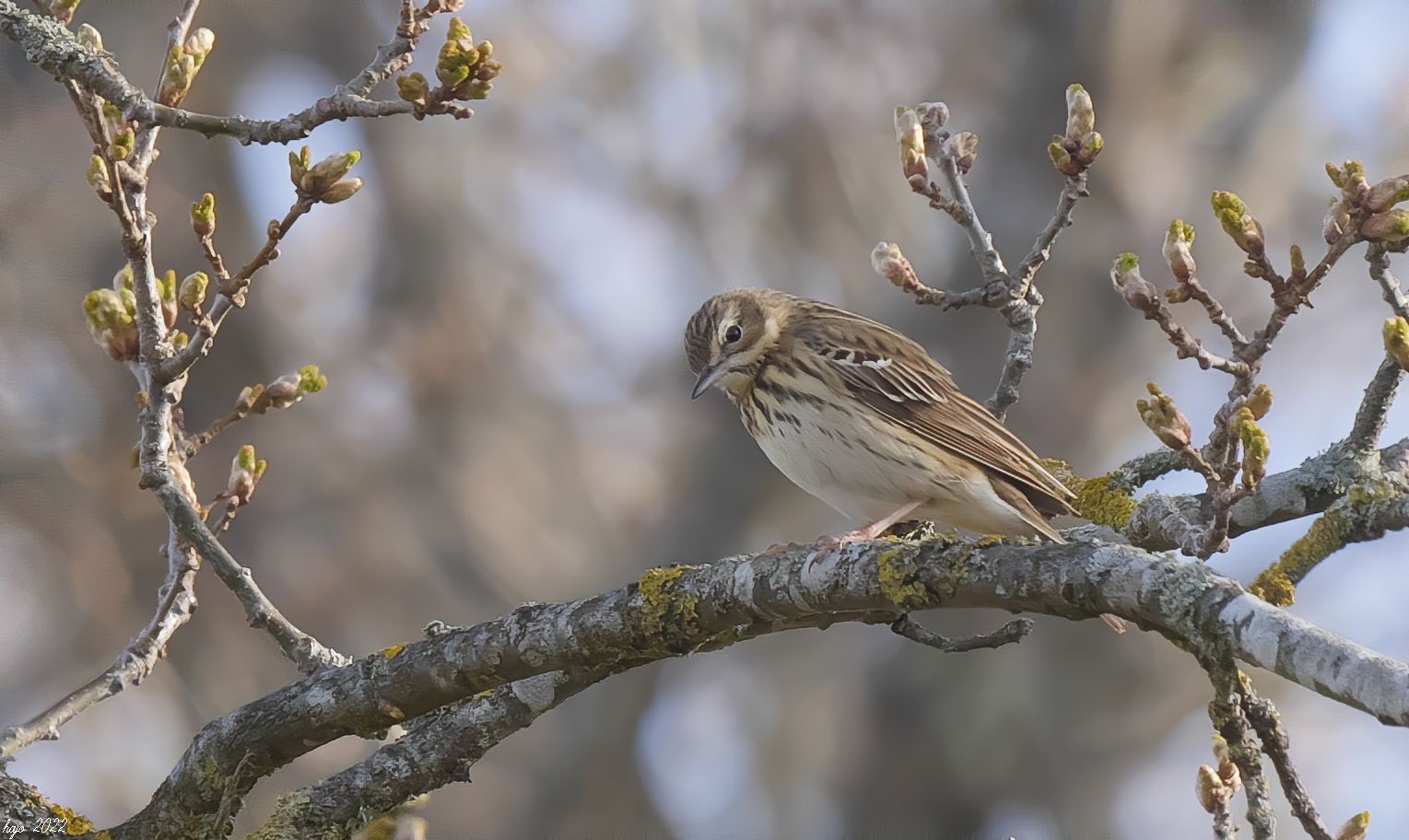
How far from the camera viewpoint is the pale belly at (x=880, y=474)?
4363mm

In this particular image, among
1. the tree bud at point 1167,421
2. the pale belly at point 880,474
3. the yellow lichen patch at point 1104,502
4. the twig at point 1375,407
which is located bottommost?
the tree bud at point 1167,421

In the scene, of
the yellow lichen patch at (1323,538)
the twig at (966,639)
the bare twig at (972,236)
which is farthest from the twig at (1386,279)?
the twig at (966,639)

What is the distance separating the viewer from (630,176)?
36.4ft

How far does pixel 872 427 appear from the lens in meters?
4.49

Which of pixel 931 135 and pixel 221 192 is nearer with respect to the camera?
pixel 931 135

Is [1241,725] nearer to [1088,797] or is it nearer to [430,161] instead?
[1088,797]

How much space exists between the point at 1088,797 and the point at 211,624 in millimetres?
6152

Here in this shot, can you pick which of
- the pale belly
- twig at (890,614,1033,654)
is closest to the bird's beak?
the pale belly

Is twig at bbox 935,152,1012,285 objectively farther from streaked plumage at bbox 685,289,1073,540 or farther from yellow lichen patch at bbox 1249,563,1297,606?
yellow lichen patch at bbox 1249,563,1297,606

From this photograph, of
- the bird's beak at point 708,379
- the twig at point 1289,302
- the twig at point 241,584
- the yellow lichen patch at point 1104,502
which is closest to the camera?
the twig at point 1289,302

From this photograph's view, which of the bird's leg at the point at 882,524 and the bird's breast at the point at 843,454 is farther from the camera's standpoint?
the bird's breast at the point at 843,454

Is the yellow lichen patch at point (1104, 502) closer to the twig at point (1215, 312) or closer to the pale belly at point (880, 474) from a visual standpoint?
the pale belly at point (880, 474)

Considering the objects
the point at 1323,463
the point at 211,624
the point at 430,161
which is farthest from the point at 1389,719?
the point at 430,161

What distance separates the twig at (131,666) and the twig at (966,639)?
1960 millimetres
